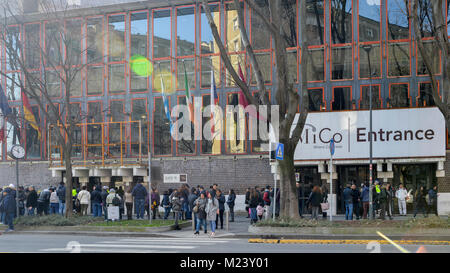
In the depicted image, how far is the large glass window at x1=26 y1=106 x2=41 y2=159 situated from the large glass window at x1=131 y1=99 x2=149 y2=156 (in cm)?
696

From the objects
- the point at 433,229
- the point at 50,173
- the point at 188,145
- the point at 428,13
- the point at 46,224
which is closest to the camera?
the point at 433,229

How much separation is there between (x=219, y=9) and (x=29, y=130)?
15.3 meters

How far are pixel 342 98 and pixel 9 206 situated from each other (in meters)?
18.8

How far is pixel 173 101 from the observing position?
34875mm

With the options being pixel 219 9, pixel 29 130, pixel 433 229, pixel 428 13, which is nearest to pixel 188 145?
pixel 219 9

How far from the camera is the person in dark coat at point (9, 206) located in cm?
2344

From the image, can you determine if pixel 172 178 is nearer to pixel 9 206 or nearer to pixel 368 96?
pixel 9 206

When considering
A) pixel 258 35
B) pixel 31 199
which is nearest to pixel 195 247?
pixel 31 199

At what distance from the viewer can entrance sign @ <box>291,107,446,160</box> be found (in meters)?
29.4

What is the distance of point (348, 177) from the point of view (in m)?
32.0

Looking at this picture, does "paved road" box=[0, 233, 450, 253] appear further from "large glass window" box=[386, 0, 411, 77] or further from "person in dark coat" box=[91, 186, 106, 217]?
"large glass window" box=[386, 0, 411, 77]

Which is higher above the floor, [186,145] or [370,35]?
[370,35]

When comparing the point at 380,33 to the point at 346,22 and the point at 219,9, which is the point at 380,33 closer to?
the point at 346,22

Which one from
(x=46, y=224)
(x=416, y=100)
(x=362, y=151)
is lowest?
(x=46, y=224)
